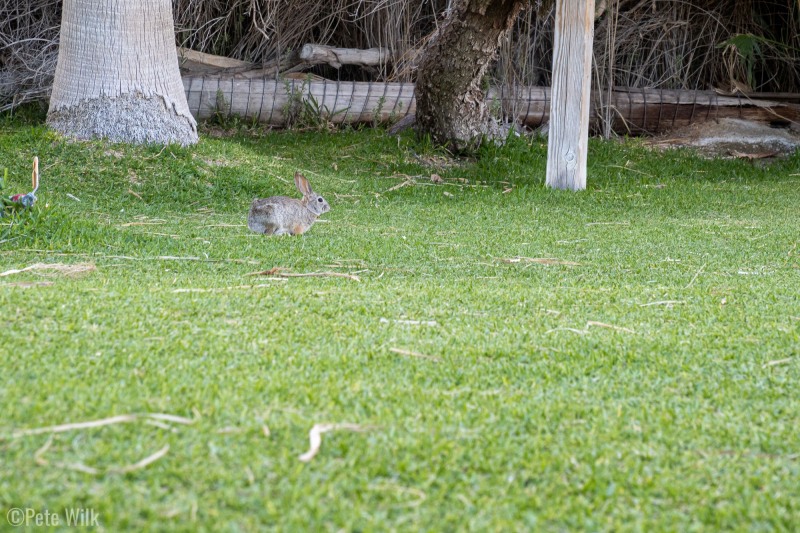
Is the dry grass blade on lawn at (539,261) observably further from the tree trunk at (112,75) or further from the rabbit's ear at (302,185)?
the tree trunk at (112,75)

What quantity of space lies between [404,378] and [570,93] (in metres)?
5.86

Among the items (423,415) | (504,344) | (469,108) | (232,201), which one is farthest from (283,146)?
(423,415)

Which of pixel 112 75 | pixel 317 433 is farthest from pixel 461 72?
pixel 317 433

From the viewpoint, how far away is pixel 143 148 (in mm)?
7547

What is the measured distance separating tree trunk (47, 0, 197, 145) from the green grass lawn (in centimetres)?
244

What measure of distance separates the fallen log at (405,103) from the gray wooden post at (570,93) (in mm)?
2325

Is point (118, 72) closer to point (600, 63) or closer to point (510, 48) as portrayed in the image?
point (510, 48)

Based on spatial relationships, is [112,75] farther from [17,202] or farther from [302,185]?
[17,202]

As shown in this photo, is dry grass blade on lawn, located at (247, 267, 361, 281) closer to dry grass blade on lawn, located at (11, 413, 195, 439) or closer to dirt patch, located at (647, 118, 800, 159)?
dry grass blade on lawn, located at (11, 413, 195, 439)

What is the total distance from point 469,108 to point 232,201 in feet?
10.7

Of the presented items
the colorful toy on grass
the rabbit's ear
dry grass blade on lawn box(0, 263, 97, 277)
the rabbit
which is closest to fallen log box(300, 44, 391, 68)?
the rabbit's ear

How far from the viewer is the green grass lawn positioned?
181 centimetres

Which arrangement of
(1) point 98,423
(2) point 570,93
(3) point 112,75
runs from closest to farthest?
1. (1) point 98,423
2. (3) point 112,75
3. (2) point 570,93

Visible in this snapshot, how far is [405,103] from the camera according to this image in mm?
10734
